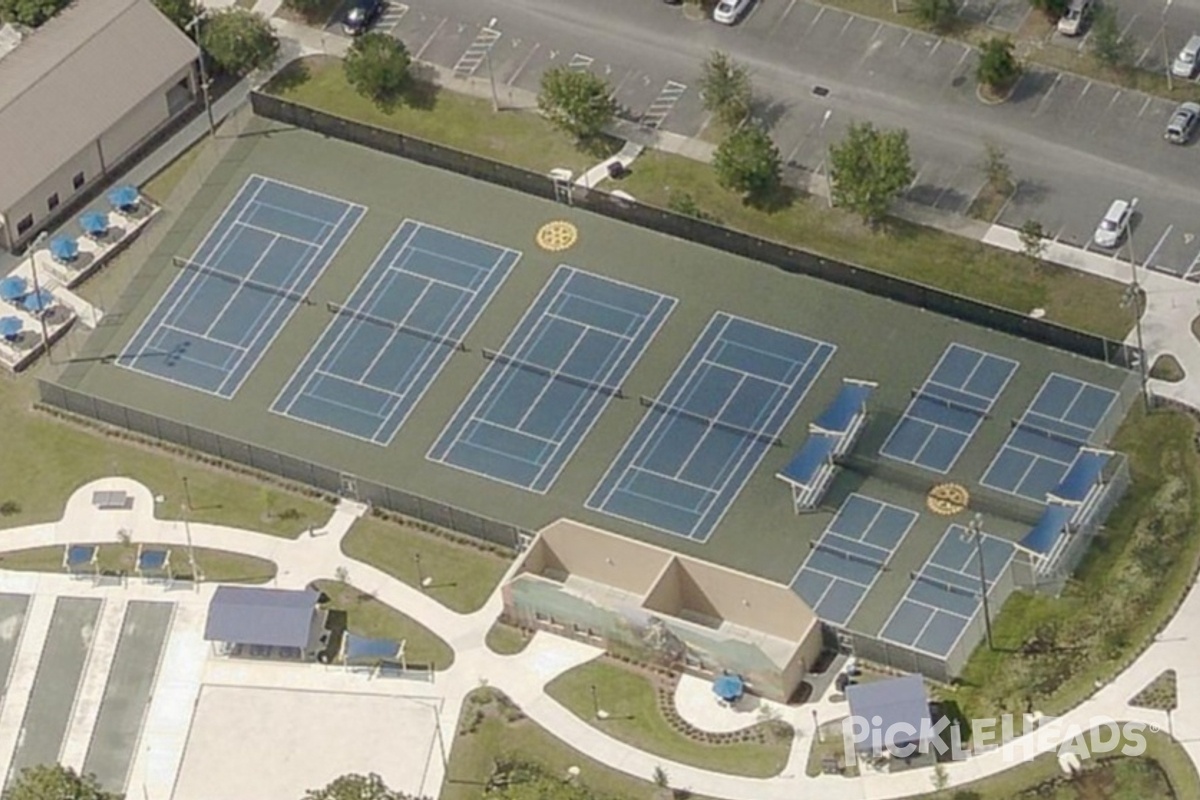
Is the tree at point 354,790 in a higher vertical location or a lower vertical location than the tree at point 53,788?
higher

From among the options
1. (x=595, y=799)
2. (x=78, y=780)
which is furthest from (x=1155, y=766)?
(x=78, y=780)

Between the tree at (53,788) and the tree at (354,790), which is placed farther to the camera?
the tree at (53,788)

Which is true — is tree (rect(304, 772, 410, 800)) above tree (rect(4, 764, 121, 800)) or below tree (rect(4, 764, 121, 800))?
A: above

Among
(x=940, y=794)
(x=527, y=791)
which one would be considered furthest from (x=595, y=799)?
(x=940, y=794)

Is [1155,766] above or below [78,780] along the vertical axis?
above

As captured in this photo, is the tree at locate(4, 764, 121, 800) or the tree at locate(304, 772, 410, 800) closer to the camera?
the tree at locate(304, 772, 410, 800)

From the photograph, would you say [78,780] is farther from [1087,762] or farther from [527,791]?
[1087,762]

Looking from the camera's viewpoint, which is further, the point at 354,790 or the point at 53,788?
the point at 53,788

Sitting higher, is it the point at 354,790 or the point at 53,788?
the point at 354,790

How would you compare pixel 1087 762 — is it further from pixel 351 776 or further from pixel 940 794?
pixel 351 776
